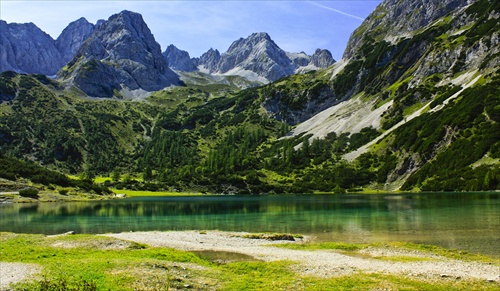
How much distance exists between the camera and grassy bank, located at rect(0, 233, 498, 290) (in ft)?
70.3

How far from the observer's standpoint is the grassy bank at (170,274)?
2144 cm

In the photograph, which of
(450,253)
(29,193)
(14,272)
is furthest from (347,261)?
(29,193)

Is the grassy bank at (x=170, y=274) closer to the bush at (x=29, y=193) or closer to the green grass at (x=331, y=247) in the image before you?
the green grass at (x=331, y=247)

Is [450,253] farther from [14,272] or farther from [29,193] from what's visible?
[29,193]

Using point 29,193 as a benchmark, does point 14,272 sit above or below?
above

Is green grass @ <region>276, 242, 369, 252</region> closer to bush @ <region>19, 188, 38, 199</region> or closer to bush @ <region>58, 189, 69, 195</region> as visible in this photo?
bush @ <region>19, 188, 38, 199</region>

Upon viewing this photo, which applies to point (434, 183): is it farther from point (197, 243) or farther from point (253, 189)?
point (197, 243)

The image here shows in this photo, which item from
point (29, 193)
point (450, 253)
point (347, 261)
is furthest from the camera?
point (29, 193)

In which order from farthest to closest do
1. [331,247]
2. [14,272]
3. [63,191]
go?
[63,191] < [331,247] < [14,272]

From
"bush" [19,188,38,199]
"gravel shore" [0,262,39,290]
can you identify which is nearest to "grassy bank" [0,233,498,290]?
"gravel shore" [0,262,39,290]

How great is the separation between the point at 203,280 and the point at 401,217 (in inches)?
1993

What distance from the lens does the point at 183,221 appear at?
72062 millimetres

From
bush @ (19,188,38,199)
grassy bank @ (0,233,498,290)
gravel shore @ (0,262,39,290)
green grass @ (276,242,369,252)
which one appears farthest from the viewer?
bush @ (19,188,38,199)

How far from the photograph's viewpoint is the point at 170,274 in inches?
959
